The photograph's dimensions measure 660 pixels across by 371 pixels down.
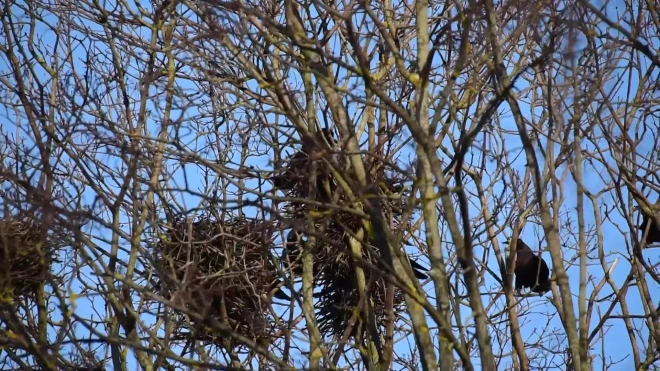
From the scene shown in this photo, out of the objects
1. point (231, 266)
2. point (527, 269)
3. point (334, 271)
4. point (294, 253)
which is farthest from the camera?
point (527, 269)

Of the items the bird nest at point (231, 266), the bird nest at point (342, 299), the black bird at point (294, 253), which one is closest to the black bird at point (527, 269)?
the bird nest at point (342, 299)

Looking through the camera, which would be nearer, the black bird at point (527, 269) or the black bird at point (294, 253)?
the black bird at point (294, 253)

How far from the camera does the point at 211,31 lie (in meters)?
4.24

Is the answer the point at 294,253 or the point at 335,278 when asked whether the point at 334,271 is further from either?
the point at 294,253

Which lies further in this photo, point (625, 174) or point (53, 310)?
point (53, 310)

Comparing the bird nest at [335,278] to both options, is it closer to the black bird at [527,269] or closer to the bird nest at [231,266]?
the bird nest at [231,266]

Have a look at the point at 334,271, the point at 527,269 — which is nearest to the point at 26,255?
the point at 334,271

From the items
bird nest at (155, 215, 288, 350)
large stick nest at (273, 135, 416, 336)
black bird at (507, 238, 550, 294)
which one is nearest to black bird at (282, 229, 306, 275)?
large stick nest at (273, 135, 416, 336)

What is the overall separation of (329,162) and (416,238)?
3.19 m

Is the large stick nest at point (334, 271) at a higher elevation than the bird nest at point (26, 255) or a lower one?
higher

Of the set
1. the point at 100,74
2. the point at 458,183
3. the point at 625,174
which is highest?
the point at 100,74

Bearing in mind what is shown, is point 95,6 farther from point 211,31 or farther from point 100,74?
point 211,31

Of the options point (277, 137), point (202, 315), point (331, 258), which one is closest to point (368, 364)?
point (331, 258)

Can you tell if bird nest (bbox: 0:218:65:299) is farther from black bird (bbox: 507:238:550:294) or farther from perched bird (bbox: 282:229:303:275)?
black bird (bbox: 507:238:550:294)
